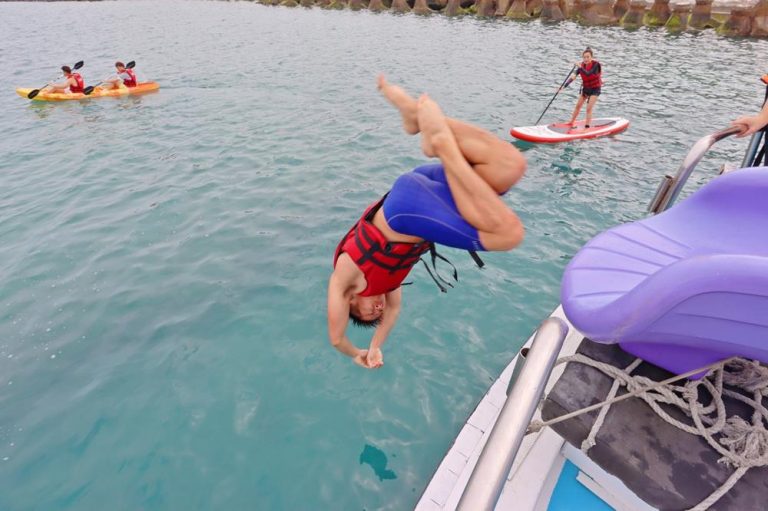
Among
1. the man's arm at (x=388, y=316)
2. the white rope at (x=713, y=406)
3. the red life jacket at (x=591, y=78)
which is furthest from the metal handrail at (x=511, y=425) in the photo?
the red life jacket at (x=591, y=78)

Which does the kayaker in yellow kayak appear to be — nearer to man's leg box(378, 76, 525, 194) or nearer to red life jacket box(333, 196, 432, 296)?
red life jacket box(333, 196, 432, 296)

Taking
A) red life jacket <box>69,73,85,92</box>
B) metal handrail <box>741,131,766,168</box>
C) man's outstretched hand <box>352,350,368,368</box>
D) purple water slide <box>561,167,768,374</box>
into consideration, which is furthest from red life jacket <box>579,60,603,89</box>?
red life jacket <box>69,73,85,92</box>

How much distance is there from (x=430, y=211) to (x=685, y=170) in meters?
3.72

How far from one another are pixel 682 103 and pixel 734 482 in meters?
19.3

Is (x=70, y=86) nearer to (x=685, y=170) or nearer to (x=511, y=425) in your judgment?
(x=685, y=170)

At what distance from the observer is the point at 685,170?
15.6 ft

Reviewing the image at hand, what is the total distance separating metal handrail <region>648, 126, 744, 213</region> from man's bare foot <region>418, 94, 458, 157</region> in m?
3.59

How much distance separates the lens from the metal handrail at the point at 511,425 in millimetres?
1550

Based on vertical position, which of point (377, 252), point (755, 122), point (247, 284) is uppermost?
point (755, 122)

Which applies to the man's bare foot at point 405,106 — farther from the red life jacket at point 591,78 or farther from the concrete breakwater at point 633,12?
the concrete breakwater at point 633,12

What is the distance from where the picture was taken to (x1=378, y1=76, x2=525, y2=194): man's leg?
8.96 ft

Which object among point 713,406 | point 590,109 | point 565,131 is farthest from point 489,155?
point 590,109

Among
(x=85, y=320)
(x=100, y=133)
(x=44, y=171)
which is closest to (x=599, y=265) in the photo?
(x=85, y=320)

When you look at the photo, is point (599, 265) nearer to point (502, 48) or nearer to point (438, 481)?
point (438, 481)
